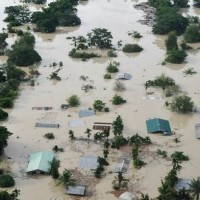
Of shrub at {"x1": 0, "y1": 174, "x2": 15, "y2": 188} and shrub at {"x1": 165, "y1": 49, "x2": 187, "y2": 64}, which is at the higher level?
shrub at {"x1": 0, "y1": 174, "x2": 15, "y2": 188}

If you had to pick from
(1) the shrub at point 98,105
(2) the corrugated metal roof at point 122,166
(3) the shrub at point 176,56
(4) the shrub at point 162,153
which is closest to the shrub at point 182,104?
(1) the shrub at point 98,105

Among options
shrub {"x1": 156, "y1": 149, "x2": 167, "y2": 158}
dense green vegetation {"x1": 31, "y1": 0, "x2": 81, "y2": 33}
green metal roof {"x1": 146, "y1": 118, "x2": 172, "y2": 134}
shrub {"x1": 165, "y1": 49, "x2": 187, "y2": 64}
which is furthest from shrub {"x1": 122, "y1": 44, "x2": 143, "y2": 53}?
shrub {"x1": 156, "y1": 149, "x2": 167, "y2": 158}

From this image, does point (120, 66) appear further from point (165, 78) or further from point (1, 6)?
point (1, 6)

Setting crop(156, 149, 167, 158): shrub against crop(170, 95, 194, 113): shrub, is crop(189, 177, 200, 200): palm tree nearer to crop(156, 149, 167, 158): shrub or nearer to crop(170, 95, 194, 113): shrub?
crop(156, 149, 167, 158): shrub

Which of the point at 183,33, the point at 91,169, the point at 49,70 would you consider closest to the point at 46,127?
the point at 91,169

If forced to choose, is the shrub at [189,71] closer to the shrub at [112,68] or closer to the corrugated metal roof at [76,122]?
the shrub at [112,68]
